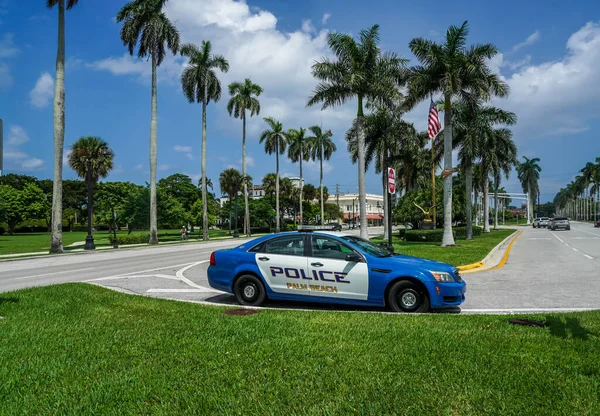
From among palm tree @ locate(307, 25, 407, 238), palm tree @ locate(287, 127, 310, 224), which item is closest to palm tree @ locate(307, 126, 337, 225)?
palm tree @ locate(287, 127, 310, 224)

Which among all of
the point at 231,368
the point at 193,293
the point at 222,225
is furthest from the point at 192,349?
the point at 222,225

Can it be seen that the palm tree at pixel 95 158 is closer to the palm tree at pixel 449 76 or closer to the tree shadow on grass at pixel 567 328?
the palm tree at pixel 449 76

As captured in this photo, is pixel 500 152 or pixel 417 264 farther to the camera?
pixel 500 152

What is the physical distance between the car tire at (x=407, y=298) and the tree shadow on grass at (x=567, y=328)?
1.82m

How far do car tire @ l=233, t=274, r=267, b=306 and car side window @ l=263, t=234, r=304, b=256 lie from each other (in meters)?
0.60

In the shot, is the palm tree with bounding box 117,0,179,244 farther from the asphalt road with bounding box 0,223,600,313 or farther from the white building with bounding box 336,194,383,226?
the white building with bounding box 336,194,383,226

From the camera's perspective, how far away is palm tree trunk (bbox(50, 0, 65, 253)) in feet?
88.6

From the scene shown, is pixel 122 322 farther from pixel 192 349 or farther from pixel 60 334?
pixel 192 349

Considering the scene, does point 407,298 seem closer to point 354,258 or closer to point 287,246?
point 354,258

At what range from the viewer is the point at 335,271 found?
25.9 feet

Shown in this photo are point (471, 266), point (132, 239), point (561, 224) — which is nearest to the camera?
point (471, 266)

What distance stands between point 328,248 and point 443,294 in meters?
2.10

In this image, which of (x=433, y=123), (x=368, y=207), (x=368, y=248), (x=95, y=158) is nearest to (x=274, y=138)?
(x=95, y=158)

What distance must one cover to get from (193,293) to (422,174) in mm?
47019
